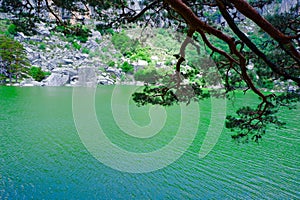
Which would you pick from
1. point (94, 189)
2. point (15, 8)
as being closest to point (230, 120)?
point (94, 189)

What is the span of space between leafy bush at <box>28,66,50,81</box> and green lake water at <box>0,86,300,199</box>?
1950cm

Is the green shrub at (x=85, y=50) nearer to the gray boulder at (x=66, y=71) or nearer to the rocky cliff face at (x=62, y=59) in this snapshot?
the rocky cliff face at (x=62, y=59)

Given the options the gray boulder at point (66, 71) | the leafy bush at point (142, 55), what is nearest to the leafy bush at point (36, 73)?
the gray boulder at point (66, 71)

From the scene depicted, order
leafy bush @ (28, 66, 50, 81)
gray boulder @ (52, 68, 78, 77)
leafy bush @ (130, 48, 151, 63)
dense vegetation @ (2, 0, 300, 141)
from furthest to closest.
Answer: leafy bush @ (130, 48, 151, 63)
gray boulder @ (52, 68, 78, 77)
leafy bush @ (28, 66, 50, 81)
dense vegetation @ (2, 0, 300, 141)

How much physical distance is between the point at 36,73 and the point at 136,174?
24.5 metres

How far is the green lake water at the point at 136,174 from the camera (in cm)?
409

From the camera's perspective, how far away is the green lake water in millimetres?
4086

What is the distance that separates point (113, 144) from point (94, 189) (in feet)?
8.63

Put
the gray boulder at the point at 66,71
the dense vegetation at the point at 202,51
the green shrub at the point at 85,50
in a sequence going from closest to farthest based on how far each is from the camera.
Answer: the dense vegetation at the point at 202,51, the gray boulder at the point at 66,71, the green shrub at the point at 85,50

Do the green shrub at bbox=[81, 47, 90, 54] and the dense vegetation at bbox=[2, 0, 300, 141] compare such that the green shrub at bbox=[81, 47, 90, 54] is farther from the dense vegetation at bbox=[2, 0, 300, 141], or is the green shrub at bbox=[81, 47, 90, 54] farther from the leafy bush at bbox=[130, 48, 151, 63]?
the dense vegetation at bbox=[2, 0, 300, 141]

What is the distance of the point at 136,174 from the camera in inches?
190

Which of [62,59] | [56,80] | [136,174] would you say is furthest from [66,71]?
[136,174]

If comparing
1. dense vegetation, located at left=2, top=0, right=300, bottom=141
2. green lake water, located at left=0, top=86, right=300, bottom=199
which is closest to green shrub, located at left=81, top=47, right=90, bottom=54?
green lake water, located at left=0, top=86, right=300, bottom=199

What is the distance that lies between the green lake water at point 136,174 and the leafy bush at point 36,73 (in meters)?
19.5
